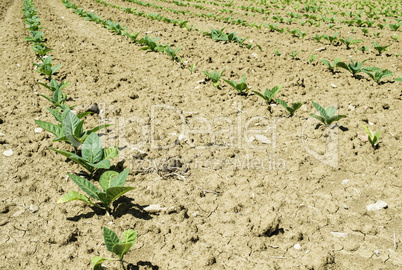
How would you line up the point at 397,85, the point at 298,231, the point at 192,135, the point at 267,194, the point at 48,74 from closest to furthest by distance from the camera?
the point at 298,231, the point at 267,194, the point at 192,135, the point at 397,85, the point at 48,74

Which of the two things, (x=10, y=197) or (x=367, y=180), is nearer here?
(x=10, y=197)

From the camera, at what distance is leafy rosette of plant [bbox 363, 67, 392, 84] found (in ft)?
Result: 11.5

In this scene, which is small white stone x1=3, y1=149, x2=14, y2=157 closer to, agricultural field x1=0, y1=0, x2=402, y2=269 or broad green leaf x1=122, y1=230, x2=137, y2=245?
agricultural field x1=0, y1=0, x2=402, y2=269

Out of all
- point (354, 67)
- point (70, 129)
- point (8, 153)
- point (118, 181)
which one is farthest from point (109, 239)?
point (354, 67)

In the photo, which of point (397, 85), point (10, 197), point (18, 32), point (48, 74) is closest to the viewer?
point (10, 197)

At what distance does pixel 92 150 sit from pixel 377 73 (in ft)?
12.5

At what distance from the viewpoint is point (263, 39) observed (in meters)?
6.09

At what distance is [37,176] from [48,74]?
244 centimetres

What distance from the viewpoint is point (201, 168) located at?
235cm

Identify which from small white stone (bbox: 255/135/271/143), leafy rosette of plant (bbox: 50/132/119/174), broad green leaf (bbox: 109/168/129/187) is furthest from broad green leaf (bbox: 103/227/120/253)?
small white stone (bbox: 255/135/271/143)

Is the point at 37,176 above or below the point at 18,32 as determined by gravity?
below

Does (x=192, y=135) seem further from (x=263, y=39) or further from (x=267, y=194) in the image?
(x=263, y=39)

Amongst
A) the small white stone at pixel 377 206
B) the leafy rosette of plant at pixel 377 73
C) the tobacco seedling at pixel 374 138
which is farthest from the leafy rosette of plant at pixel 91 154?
the leafy rosette of plant at pixel 377 73

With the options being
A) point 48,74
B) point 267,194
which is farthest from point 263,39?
point 267,194
